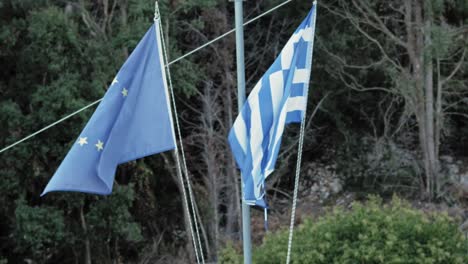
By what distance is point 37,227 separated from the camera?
15.1m

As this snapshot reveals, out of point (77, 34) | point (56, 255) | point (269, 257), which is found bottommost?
point (56, 255)

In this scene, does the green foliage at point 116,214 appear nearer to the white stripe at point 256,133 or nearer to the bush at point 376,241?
the bush at point 376,241

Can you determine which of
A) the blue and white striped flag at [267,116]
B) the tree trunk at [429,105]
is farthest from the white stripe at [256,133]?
the tree trunk at [429,105]

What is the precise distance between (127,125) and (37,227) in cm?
773

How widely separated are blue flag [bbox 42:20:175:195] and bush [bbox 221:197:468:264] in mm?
2751

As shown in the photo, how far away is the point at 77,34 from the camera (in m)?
15.8

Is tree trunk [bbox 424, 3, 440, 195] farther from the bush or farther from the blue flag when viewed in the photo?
the blue flag

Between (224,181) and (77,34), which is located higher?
(77,34)

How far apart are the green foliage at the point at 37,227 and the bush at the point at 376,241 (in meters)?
5.88

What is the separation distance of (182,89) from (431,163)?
5.03 m

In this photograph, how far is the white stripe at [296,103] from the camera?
7.87 m

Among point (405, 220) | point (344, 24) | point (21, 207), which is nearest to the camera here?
point (405, 220)

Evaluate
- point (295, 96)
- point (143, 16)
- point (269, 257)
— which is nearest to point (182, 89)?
point (143, 16)

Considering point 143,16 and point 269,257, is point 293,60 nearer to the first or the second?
point 269,257
